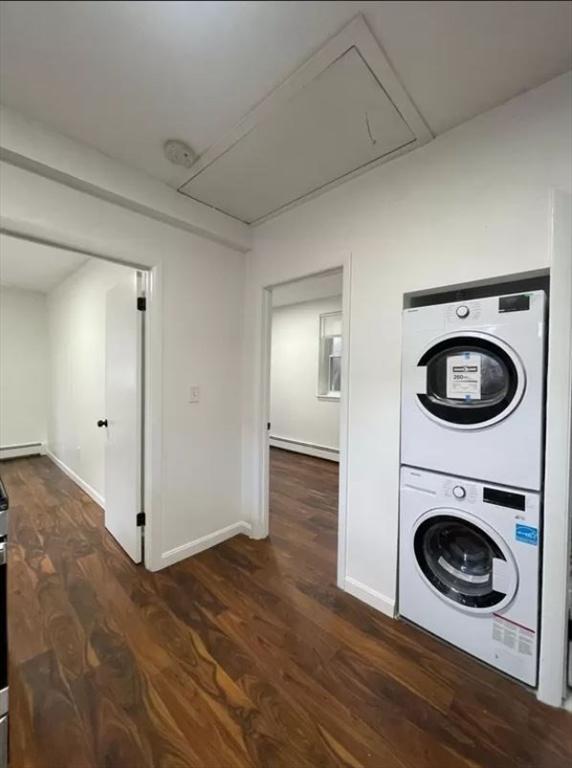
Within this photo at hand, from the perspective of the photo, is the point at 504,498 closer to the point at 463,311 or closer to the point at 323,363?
the point at 463,311

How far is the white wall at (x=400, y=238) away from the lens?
1.34 m

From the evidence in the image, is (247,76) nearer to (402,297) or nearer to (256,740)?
(402,297)

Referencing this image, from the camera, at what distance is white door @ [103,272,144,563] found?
2.20m

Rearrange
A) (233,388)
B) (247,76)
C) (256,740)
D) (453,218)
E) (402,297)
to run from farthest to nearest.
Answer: (233,388), (402,297), (453,218), (247,76), (256,740)

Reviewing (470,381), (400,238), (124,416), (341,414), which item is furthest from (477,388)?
(124,416)

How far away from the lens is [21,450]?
16.5 ft

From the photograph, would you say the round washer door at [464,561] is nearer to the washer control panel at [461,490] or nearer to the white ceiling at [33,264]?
the washer control panel at [461,490]

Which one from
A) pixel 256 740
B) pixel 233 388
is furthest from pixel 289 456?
pixel 256 740

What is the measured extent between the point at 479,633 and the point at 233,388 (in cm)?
210

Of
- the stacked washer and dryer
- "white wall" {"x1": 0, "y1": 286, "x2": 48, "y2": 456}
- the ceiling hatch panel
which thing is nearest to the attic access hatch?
the ceiling hatch panel

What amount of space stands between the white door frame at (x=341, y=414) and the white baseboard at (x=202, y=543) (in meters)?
0.18

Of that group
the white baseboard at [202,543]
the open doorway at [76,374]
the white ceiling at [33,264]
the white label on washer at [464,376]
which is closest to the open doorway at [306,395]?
the white baseboard at [202,543]

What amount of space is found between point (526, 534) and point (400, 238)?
60.9 inches

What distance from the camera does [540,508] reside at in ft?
4.30
